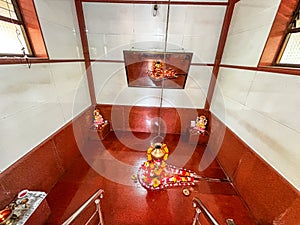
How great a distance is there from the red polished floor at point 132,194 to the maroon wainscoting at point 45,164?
0.17 metres

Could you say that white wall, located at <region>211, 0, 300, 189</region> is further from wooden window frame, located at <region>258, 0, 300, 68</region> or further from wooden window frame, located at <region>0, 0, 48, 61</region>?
wooden window frame, located at <region>0, 0, 48, 61</region>

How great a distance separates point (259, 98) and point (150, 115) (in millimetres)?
2106

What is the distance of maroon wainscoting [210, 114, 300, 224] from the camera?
1270mm

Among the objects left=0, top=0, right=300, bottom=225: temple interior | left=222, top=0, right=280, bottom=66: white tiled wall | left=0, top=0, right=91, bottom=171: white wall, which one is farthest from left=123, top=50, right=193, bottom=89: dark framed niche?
left=0, top=0, right=91, bottom=171: white wall

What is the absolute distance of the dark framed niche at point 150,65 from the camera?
2.70 metres

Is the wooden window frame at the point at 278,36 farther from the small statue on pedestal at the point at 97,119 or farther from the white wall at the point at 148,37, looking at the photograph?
the small statue on pedestal at the point at 97,119

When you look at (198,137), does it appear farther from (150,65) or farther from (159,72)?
(150,65)

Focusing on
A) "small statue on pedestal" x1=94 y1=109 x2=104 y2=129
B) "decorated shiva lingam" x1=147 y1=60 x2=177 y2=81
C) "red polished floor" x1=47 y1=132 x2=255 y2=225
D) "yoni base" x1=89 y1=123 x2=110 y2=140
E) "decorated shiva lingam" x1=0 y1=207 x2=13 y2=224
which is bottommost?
"red polished floor" x1=47 y1=132 x2=255 y2=225

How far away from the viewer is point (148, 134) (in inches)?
137

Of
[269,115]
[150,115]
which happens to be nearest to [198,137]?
[150,115]

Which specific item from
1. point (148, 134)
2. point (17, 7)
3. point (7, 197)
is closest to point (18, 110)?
point (7, 197)

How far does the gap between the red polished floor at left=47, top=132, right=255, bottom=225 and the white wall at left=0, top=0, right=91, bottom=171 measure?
2.64 ft

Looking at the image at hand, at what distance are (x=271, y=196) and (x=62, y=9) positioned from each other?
372 cm

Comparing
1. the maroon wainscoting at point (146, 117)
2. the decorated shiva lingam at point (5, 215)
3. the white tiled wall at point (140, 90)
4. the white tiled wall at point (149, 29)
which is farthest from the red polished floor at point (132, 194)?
the white tiled wall at point (149, 29)
